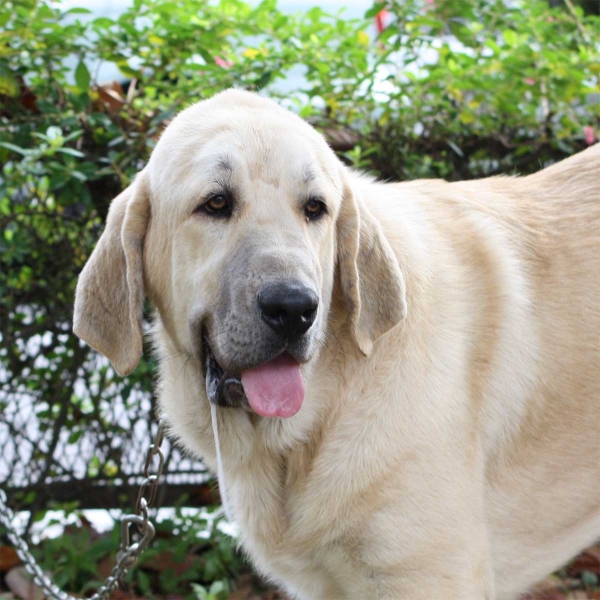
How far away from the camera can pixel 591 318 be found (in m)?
2.97

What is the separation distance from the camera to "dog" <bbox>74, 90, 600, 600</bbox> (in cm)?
264

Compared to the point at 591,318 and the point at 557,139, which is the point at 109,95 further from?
the point at 591,318

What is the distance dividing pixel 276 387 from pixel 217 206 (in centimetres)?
59

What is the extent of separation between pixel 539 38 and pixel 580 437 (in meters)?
2.38

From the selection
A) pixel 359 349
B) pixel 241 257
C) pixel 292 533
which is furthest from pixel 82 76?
pixel 292 533

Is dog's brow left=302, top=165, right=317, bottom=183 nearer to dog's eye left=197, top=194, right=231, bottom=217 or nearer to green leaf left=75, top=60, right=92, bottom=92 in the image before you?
dog's eye left=197, top=194, right=231, bottom=217

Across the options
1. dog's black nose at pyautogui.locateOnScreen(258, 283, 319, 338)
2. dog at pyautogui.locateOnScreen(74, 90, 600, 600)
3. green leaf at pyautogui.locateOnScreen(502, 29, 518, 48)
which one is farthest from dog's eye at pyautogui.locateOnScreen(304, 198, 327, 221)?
green leaf at pyautogui.locateOnScreen(502, 29, 518, 48)

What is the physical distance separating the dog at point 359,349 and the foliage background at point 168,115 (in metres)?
1.21

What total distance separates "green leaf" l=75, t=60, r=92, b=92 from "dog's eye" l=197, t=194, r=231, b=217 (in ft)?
5.38

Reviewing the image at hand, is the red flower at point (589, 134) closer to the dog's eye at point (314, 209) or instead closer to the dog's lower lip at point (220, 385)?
the dog's eye at point (314, 209)

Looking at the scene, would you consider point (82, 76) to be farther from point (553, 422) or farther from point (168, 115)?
point (553, 422)

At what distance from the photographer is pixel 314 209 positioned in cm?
275

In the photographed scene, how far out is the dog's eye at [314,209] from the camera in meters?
2.73

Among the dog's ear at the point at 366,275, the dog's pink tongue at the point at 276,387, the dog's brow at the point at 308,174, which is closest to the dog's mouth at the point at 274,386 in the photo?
the dog's pink tongue at the point at 276,387
